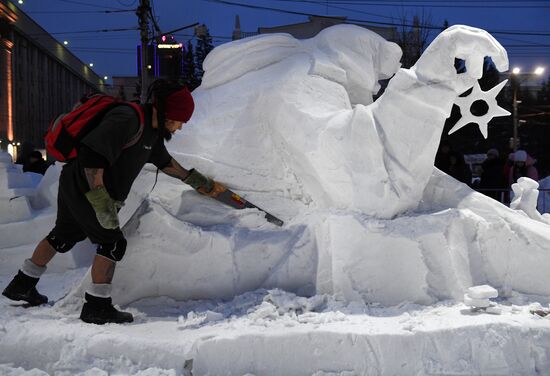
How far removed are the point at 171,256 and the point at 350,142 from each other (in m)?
1.25

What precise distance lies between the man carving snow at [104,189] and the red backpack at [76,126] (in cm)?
5

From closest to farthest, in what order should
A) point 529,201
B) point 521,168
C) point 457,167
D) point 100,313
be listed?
point 100,313 < point 529,201 < point 457,167 < point 521,168

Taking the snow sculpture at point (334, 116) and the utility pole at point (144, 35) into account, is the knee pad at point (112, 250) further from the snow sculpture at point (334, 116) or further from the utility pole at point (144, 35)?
the utility pole at point (144, 35)

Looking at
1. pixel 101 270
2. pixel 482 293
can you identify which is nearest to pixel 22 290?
pixel 101 270

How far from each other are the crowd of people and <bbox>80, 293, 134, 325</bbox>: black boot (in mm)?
4744

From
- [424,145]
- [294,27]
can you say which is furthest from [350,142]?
[294,27]

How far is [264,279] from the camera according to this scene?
300 centimetres

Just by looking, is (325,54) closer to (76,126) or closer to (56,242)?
(76,126)

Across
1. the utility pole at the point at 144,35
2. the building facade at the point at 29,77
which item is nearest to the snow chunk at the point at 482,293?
the utility pole at the point at 144,35

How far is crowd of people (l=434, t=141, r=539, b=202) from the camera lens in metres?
6.36

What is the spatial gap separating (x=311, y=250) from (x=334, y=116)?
0.87 metres

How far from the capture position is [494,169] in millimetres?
6941

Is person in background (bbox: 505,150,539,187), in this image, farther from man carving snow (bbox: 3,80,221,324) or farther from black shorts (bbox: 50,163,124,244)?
black shorts (bbox: 50,163,124,244)

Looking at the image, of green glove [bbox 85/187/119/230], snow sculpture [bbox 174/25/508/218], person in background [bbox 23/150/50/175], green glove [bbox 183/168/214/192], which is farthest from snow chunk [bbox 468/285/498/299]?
person in background [bbox 23/150/50/175]
